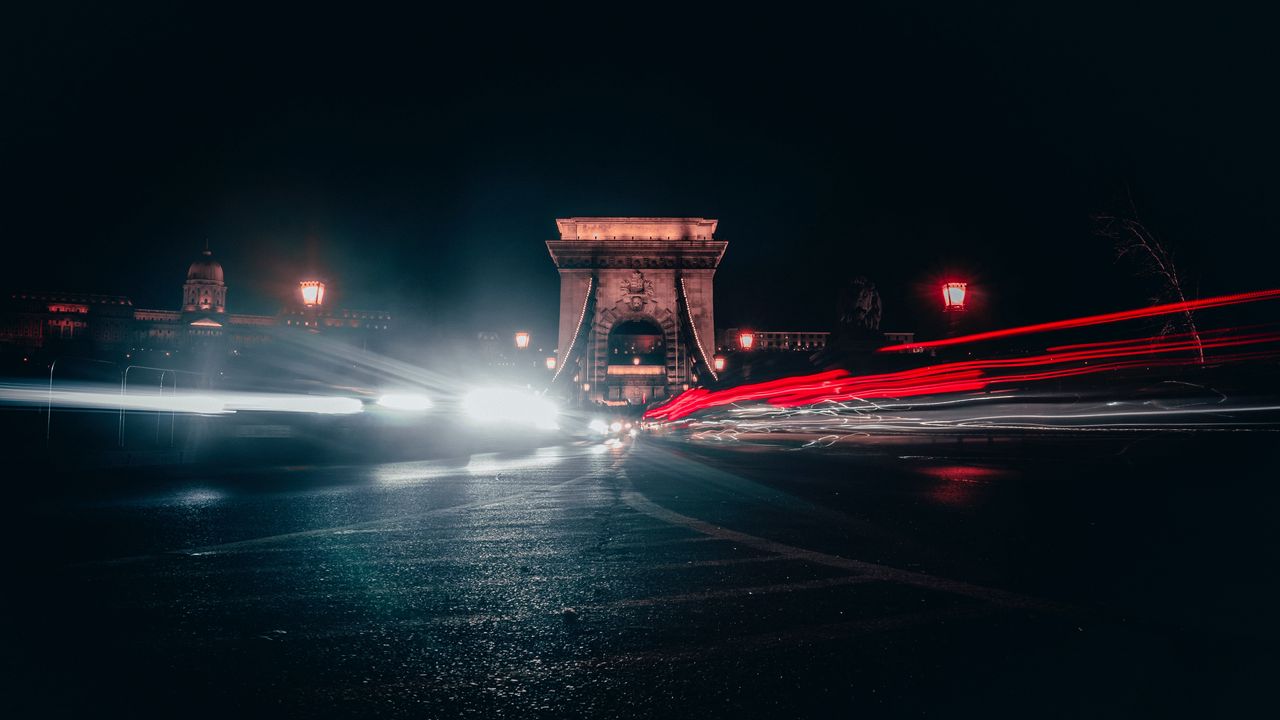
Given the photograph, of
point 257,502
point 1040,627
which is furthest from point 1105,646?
point 257,502

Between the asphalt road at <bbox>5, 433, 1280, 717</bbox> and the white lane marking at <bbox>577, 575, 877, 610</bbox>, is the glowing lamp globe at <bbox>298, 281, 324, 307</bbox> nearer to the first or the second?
the asphalt road at <bbox>5, 433, 1280, 717</bbox>

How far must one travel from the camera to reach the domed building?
107m

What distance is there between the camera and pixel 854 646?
10.1ft

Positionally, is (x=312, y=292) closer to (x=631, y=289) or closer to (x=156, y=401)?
(x=156, y=401)

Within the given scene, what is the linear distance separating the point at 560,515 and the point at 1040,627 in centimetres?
442

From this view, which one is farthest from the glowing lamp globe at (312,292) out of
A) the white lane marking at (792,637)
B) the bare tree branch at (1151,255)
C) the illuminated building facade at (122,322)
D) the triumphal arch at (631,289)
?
the illuminated building facade at (122,322)

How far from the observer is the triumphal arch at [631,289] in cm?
4866

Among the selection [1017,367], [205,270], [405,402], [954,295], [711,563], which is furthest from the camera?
[205,270]

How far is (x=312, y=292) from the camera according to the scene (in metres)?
16.0

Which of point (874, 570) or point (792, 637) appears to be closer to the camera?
point (792, 637)

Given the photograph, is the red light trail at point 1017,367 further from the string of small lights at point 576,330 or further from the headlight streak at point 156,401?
the string of small lights at point 576,330

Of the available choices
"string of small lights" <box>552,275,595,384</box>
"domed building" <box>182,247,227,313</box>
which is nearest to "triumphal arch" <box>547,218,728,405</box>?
"string of small lights" <box>552,275,595,384</box>

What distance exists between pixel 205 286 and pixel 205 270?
2.55 m

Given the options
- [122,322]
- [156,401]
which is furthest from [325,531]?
[122,322]
